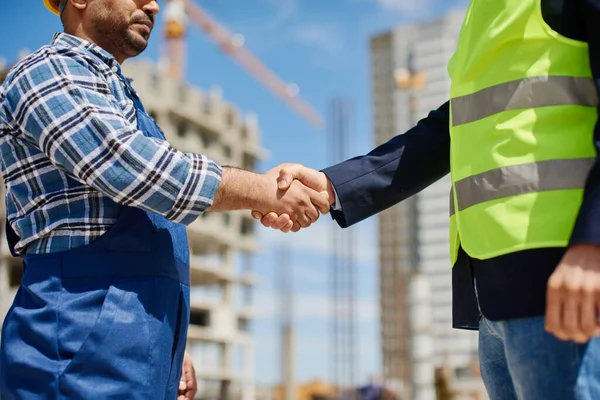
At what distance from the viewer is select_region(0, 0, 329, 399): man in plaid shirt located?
2.05m

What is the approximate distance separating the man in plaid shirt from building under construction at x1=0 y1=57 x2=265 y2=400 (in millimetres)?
41481

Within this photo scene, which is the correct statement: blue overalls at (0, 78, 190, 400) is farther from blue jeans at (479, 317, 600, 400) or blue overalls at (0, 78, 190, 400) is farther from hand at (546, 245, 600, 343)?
hand at (546, 245, 600, 343)

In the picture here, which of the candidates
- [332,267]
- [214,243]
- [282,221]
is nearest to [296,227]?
[282,221]

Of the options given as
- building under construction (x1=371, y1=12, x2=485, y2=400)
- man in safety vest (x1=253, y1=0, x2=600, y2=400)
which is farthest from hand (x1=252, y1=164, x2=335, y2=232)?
building under construction (x1=371, y1=12, x2=485, y2=400)

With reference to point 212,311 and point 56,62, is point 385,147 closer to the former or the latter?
point 56,62

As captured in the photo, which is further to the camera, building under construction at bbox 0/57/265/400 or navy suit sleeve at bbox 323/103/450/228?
building under construction at bbox 0/57/265/400

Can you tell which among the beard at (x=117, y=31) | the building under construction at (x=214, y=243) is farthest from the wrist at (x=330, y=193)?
the building under construction at (x=214, y=243)

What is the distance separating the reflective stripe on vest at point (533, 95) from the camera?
5.54ft

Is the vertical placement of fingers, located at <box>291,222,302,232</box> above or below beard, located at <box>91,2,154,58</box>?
below

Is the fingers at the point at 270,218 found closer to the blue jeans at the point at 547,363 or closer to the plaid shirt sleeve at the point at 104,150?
the plaid shirt sleeve at the point at 104,150

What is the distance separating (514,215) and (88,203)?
1.16 metres

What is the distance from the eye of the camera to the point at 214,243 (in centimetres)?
4850

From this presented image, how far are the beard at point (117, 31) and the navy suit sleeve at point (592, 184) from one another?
4.59 feet

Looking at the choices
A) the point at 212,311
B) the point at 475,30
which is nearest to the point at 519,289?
the point at 475,30
